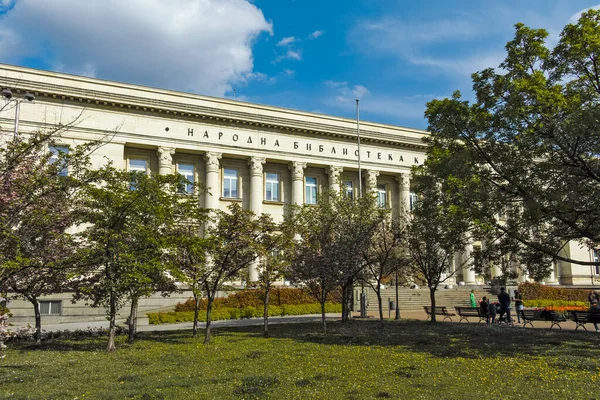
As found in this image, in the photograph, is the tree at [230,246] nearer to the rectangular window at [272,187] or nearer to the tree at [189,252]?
the tree at [189,252]

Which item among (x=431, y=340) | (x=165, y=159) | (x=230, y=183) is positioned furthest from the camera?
(x=230, y=183)

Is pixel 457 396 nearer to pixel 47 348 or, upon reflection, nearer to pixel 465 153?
pixel 465 153

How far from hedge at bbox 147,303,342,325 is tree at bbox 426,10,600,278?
1779 centimetres

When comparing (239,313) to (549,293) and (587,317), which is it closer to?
(587,317)

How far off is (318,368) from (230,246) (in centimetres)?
715

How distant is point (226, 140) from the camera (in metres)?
41.7

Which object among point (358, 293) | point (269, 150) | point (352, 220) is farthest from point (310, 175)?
point (352, 220)

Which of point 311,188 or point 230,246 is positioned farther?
point 311,188

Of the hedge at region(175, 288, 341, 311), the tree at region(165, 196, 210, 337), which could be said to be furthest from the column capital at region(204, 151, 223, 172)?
the tree at region(165, 196, 210, 337)

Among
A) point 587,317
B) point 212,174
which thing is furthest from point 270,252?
point 212,174

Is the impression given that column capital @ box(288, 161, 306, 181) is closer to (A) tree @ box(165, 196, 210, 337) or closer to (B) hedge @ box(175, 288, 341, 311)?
(B) hedge @ box(175, 288, 341, 311)

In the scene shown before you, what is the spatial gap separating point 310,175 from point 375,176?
6.31 m

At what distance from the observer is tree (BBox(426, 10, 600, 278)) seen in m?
14.5

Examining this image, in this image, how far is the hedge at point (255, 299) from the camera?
3188 cm
